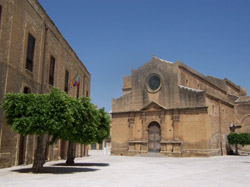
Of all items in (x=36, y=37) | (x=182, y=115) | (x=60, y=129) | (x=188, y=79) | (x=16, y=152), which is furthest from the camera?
(x=188, y=79)

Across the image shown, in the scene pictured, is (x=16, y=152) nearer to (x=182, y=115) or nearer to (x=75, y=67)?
(x=75, y=67)

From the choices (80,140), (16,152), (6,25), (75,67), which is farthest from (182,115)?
(6,25)

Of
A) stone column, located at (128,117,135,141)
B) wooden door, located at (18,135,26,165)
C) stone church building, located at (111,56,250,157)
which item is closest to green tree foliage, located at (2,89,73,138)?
wooden door, located at (18,135,26,165)

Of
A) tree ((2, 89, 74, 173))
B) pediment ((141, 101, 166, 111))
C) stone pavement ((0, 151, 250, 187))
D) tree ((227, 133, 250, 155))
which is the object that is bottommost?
stone pavement ((0, 151, 250, 187))

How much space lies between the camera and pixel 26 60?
16.7 metres

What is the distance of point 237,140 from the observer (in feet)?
95.6

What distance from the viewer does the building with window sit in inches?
550

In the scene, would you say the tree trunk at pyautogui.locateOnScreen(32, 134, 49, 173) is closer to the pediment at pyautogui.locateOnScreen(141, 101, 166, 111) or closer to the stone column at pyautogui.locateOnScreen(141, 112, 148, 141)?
the stone column at pyautogui.locateOnScreen(141, 112, 148, 141)

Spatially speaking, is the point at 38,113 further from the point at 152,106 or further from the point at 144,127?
the point at 152,106

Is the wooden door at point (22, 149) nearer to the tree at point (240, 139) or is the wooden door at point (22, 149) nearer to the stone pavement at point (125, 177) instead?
the stone pavement at point (125, 177)

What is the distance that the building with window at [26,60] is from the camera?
1396cm

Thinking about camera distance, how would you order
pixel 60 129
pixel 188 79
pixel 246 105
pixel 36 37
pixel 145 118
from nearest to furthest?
pixel 60 129
pixel 36 37
pixel 145 118
pixel 188 79
pixel 246 105

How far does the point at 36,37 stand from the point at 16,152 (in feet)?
25.5

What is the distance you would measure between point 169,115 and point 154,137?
2883 millimetres
